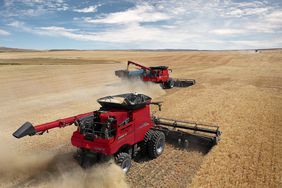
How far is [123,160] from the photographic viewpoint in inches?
331

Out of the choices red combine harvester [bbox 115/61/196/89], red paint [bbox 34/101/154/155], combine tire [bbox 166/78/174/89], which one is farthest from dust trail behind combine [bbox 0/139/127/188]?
combine tire [bbox 166/78/174/89]

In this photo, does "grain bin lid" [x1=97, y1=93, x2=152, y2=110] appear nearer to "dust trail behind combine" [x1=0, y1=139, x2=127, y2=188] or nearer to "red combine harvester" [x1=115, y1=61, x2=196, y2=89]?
"dust trail behind combine" [x1=0, y1=139, x2=127, y2=188]

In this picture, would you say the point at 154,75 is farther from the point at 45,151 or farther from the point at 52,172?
the point at 52,172

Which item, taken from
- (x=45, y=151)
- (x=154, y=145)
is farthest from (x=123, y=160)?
(x=45, y=151)

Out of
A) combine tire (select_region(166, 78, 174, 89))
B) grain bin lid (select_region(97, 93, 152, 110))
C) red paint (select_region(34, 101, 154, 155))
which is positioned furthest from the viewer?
combine tire (select_region(166, 78, 174, 89))

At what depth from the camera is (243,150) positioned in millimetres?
10555

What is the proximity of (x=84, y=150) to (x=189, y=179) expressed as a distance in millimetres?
3375

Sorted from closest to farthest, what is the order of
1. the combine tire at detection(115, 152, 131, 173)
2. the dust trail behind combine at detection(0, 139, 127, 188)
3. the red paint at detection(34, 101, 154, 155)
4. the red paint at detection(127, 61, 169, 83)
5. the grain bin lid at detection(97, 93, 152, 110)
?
1. the red paint at detection(34, 101, 154, 155)
2. the dust trail behind combine at detection(0, 139, 127, 188)
3. the combine tire at detection(115, 152, 131, 173)
4. the grain bin lid at detection(97, 93, 152, 110)
5. the red paint at detection(127, 61, 169, 83)

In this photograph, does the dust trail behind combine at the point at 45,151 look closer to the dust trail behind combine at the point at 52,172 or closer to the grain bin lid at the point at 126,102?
the dust trail behind combine at the point at 52,172

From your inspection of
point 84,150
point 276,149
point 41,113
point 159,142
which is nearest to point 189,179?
point 159,142

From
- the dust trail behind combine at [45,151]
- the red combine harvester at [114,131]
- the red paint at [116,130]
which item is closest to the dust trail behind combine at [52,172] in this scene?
the dust trail behind combine at [45,151]

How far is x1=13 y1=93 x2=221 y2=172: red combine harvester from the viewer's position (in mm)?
7980

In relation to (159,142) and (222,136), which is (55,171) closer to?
(159,142)

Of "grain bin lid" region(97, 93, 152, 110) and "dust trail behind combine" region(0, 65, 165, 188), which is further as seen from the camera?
"grain bin lid" region(97, 93, 152, 110)
